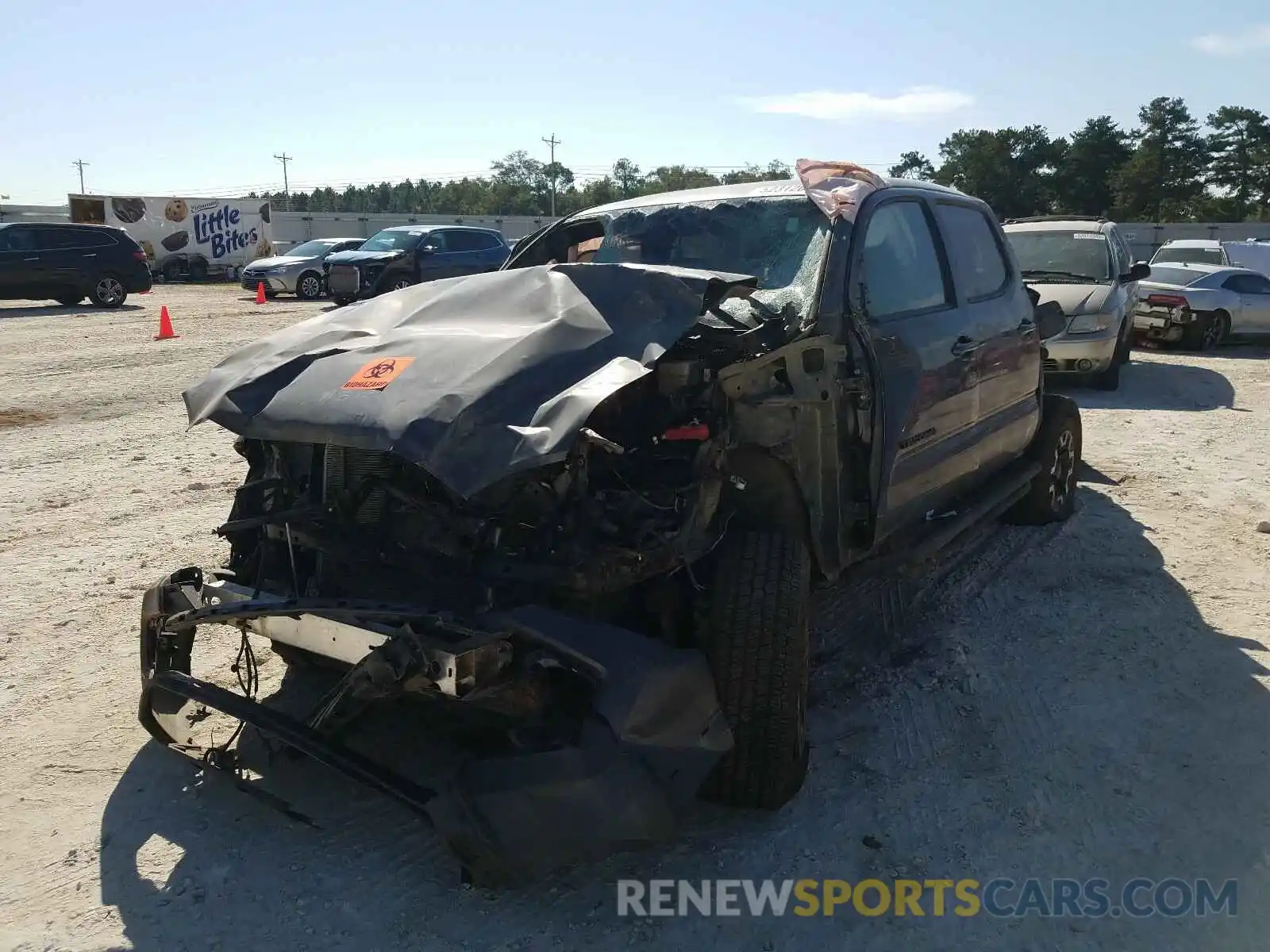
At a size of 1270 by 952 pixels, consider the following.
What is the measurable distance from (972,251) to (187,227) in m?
30.0

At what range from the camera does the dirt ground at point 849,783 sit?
269 cm

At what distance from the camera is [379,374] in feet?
10.0

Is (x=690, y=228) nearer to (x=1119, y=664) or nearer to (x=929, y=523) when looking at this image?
(x=929, y=523)

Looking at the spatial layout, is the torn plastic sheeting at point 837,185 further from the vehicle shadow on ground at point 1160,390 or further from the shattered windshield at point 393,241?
the shattered windshield at point 393,241

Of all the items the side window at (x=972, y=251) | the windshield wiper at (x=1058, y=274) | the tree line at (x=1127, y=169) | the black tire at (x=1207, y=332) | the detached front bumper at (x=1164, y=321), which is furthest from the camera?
the tree line at (x=1127, y=169)

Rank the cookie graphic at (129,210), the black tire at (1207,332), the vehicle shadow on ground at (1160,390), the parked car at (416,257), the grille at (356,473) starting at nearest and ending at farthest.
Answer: the grille at (356,473) → the vehicle shadow on ground at (1160,390) → the black tire at (1207,332) → the parked car at (416,257) → the cookie graphic at (129,210)

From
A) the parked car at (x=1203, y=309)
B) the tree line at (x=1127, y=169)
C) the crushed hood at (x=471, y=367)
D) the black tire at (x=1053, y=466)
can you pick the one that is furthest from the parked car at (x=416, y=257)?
the tree line at (x=1127, y=169)

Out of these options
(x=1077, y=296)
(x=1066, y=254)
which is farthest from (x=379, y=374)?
(x=1066, y=254)

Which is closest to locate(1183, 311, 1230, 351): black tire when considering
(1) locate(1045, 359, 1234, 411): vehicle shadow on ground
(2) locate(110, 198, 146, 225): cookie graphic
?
(1) locate(1045, 359, 1234, 411): vehicle shadow on ground

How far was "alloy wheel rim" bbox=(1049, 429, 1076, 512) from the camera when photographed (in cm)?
592

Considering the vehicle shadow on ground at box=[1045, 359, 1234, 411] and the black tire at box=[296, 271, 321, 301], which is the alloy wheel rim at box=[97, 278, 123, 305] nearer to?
the black tire at box=[296, 271, 321, 301]

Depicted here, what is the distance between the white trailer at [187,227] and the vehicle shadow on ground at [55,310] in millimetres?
9520

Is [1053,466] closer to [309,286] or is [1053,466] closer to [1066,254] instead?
[1066,254]

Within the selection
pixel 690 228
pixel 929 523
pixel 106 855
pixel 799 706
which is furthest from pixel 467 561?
pixel 929 523
